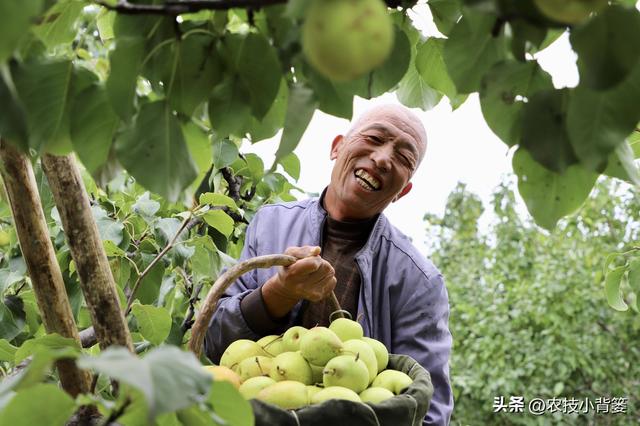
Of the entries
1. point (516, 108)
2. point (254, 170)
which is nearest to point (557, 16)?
point (516, 108)

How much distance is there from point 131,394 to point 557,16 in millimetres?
519

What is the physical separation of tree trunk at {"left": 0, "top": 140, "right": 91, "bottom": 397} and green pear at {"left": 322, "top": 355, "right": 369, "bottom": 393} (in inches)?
17.1

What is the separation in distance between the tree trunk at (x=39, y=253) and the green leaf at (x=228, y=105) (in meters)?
0.68

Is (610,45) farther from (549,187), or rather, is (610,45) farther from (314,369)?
(314,369)

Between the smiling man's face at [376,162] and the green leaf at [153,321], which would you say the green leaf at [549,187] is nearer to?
the green leaf at [153,321]

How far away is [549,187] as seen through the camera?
38.6 inches

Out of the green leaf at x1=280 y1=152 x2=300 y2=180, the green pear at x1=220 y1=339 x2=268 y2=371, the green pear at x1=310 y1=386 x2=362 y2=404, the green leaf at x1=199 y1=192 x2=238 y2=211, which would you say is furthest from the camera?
the green leaf at x1=280 y1=152 x2=300 y2=180

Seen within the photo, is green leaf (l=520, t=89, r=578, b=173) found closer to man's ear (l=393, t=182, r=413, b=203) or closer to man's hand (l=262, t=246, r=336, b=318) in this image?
man's hand (l=262, t=246, r=336, b=318)

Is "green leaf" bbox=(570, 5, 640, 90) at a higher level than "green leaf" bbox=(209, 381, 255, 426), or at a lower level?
higher

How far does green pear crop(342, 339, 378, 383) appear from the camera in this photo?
1.51 meters

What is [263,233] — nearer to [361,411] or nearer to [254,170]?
[254,170]

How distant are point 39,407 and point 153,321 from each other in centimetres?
79

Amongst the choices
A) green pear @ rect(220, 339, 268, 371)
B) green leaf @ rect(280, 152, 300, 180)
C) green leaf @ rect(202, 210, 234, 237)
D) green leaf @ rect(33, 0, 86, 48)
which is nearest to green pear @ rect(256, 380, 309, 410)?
green pear @ rect(220, 339, 268, 371)

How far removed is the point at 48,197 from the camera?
2291 mm
